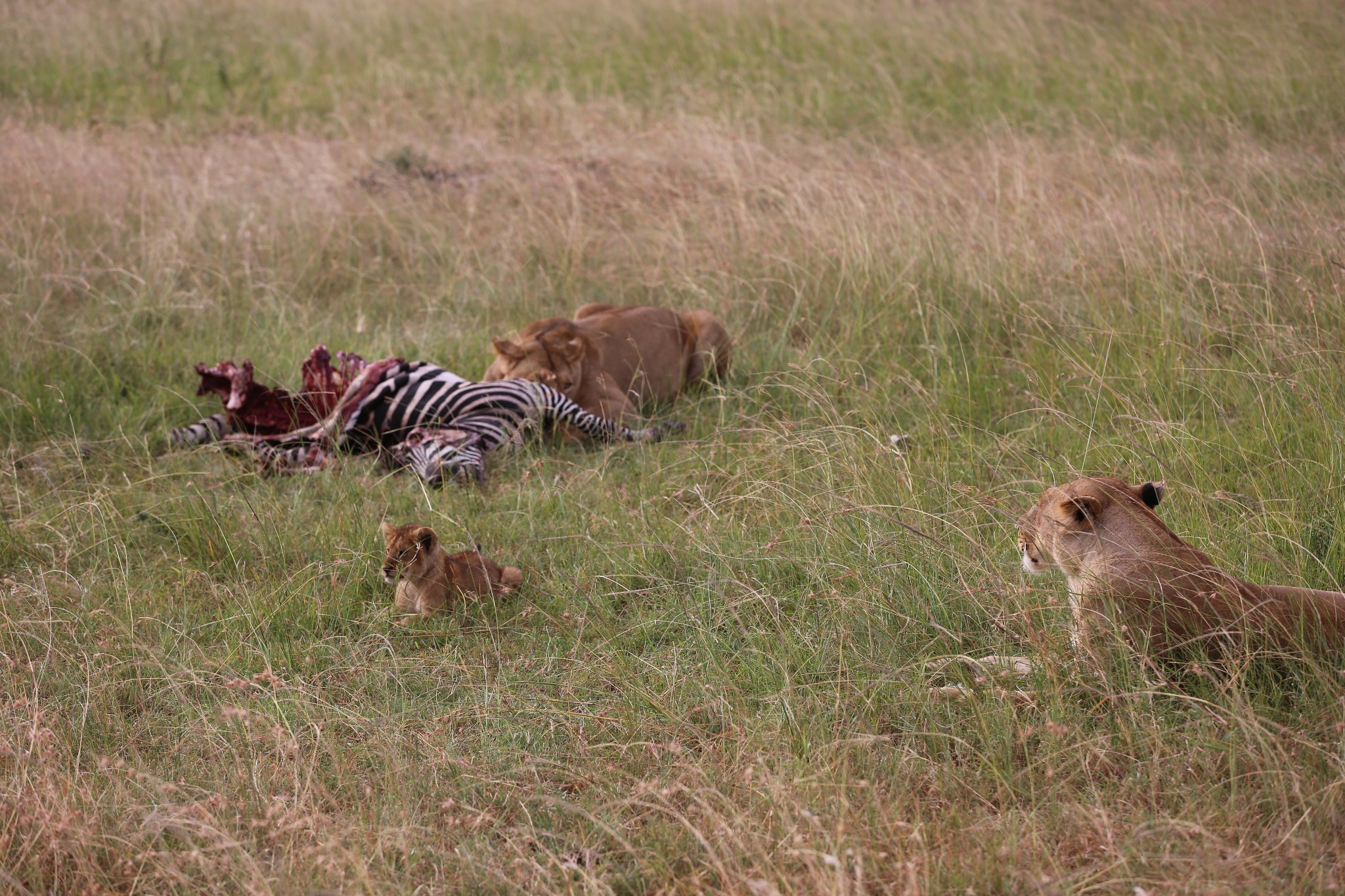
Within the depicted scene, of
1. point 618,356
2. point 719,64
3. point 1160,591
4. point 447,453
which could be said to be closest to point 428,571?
point 447,453

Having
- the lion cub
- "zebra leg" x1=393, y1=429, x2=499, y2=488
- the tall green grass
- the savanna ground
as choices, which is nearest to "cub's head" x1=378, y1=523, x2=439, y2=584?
the lion cub

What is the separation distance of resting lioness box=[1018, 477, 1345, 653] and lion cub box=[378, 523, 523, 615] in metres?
1.83

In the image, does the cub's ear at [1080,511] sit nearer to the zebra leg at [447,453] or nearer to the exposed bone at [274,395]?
the zebra leg at [447,453]

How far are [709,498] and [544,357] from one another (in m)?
1.43

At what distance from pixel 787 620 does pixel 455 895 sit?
142 cm

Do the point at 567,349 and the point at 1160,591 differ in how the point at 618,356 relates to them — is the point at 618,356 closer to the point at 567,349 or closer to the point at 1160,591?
the point at 567,349

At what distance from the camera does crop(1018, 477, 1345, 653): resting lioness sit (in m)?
3.03

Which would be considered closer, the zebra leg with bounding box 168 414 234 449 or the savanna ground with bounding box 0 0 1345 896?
the savanna ground with bounding box 0 0 1345 896

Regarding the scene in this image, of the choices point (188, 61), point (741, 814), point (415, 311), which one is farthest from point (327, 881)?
point (188, 61)

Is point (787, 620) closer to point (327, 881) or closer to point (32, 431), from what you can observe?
point (327, 881)

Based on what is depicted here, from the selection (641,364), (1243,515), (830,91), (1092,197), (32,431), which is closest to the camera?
(1243,515)

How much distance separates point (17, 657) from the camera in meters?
3.58

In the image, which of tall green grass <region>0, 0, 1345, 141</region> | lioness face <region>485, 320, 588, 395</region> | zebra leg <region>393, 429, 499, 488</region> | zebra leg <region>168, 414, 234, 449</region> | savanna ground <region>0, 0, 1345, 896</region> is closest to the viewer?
savanna ground <region>0, 0, 1345, 896</region>

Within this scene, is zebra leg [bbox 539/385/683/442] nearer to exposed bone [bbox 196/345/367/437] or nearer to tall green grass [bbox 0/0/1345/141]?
exposed bone [bbox 196/345/367/437]
